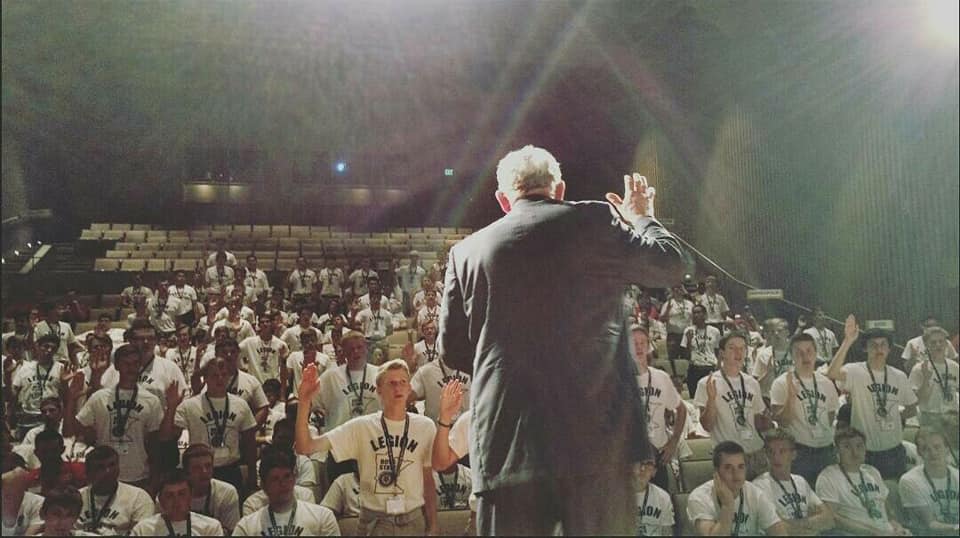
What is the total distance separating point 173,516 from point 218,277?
18.5 ft

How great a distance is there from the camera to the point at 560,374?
132 cm

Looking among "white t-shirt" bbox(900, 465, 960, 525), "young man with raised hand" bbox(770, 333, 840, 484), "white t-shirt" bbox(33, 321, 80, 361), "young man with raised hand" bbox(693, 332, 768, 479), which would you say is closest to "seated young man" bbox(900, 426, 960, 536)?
"white t-shirt" bbox(900, 465, 960, 525)

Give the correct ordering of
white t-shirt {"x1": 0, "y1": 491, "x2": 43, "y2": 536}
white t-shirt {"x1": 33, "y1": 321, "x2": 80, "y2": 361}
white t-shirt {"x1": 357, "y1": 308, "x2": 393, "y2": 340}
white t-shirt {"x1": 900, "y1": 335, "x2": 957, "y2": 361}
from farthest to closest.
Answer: white t-shirt {"x1": 357, "y1": 308, "x2": 393, "y2": 340}, white t-shirt {"x1": 33, "y1": 321, "x2": 80, "y2": 361}, white t-shirt {"x1": 900, "y1": 335, "x2": 957, "y2": 361}, white t-shirt {"x1": 0, "y1": 491, "x2": 43, "y2": 536}

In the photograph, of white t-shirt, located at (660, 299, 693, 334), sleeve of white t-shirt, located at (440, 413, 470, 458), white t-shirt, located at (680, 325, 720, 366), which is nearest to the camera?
sleeve of white t-shirt, located at (440, 413, 470, 458)

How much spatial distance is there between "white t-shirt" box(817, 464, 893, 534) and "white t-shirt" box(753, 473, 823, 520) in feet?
0.30

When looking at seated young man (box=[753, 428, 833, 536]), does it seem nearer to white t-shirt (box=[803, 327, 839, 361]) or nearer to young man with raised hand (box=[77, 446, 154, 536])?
white t-shirt (box=[803, 327, 839, 361])

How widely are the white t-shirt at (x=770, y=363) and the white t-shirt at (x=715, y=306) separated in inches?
36.7

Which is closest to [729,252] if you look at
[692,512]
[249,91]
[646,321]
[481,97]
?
[646,321]

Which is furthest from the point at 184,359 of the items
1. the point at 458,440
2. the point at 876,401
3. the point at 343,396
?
the point at 876,401

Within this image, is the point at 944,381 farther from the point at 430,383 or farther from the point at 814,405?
the point at 430,383

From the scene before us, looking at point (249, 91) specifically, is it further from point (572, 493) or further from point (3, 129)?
point (572, 493)

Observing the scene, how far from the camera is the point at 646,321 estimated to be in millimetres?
6172

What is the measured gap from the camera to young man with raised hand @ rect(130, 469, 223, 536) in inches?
115

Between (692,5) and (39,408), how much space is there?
4642 millimetres
